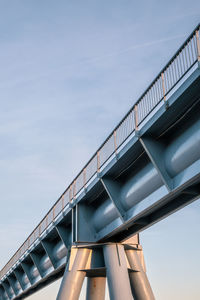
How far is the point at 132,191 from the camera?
45.6 ft

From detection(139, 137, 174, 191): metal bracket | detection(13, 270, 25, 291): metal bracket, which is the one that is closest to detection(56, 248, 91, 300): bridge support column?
detection(139, 137, 174, 191): metal bracket

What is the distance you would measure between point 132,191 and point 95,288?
5.69 meters

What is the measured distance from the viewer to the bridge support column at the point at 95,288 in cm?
1716

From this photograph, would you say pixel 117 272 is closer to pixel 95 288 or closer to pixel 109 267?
pixel 109 267

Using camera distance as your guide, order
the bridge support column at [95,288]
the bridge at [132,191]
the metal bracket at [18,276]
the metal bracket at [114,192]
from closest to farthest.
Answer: the bridge at [132,191] < the metal bracket at [114,192] < the bridge support column at [95,288] < the metal bracket at [18,276]

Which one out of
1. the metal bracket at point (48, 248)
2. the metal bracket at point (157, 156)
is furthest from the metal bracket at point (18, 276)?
the metal bracket at point (157, 156)

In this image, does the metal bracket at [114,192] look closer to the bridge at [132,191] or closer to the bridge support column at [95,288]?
the bridge at [132,191]

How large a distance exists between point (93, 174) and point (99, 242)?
2.73m

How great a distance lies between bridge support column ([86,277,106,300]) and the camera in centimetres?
1716

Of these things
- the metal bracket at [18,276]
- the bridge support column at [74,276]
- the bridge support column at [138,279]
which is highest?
the metal bracket at [18,276]

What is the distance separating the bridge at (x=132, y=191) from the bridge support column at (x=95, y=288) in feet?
0.13

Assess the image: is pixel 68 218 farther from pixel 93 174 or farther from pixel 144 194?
pixel 144 194

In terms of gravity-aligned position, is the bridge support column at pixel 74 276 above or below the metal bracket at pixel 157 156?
below

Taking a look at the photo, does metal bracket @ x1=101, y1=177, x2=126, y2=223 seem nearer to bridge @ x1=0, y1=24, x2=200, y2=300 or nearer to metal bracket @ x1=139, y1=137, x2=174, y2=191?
bridge @ x1=0, y1=24, x2=200, y2=300
